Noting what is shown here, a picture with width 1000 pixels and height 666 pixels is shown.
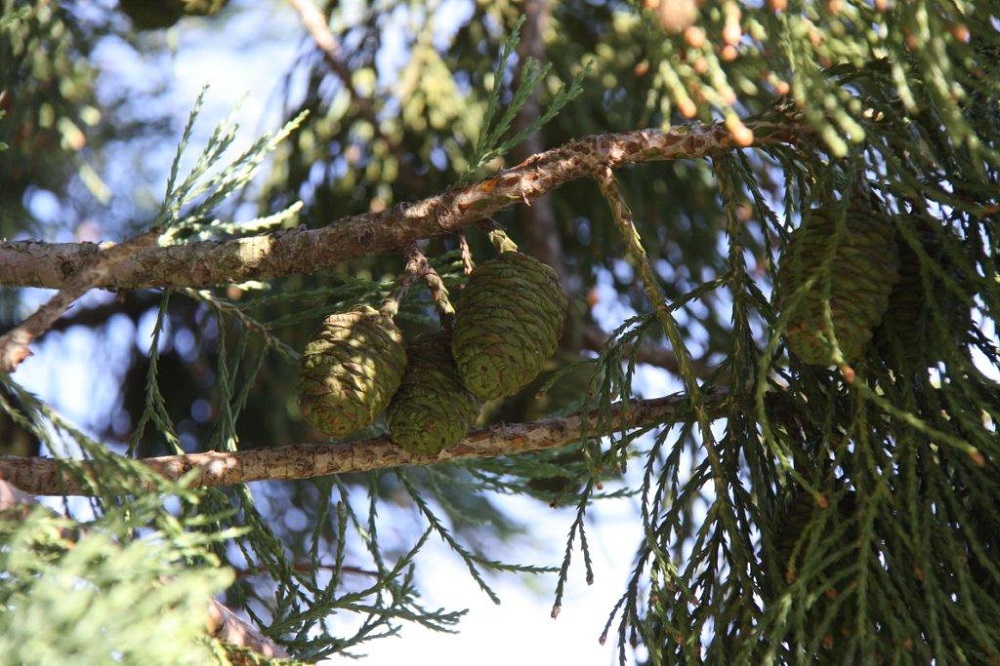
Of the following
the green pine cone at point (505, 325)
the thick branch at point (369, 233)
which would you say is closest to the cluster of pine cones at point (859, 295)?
the thick branch at point (369, 233)

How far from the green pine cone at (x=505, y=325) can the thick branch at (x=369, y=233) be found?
0.33ft

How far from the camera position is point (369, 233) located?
5.01 ft

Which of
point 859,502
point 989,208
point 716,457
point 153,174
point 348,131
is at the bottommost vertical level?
point 859,502

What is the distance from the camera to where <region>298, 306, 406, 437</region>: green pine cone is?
1355mm

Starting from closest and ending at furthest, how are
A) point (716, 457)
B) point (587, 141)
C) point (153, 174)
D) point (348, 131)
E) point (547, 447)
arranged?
point (716, 457), point (587, 141), point (547, 447), point (348, 131), point (153, 174)

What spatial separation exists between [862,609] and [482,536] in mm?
2345

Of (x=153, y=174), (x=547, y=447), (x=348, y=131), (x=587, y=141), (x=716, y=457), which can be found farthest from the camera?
(x=153, y=174)

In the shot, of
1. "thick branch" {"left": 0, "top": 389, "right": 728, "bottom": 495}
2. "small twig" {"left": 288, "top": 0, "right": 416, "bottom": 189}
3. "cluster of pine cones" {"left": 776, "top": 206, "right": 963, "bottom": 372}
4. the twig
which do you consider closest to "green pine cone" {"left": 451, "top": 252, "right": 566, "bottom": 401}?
"thick branch" {"left": 0, "top": 389, "right": 728, "bottom": 495}

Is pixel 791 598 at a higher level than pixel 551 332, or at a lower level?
lower

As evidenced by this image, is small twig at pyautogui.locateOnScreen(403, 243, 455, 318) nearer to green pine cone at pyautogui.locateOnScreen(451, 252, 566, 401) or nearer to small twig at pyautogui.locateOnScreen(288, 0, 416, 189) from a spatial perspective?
green pine cone at pyautogui.locateOnScreen(451, 252, 566, 401)

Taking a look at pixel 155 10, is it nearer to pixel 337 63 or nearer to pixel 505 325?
pixel 337 63

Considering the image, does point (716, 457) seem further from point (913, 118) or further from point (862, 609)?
point (913, 118)

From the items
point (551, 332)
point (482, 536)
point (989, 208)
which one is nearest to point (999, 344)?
point (989, 208)

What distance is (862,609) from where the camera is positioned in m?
1.23
